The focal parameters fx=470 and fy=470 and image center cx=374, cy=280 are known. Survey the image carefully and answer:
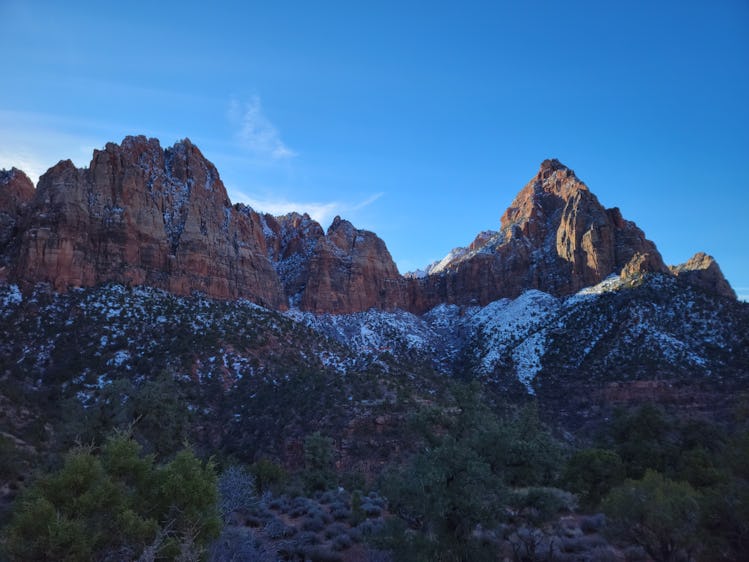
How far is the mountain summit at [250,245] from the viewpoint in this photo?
5897 centimetres

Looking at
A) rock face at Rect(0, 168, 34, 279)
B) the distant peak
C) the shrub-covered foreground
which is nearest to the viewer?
the shrub-covered foreground

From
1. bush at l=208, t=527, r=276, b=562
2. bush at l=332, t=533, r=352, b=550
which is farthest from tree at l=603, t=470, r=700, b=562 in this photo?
bush at l=208, t=527, r=276, b=562

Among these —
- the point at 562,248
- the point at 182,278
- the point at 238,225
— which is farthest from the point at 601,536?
the point at 562,248

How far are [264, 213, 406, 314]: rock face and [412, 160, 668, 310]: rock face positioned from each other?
10334 millimetres

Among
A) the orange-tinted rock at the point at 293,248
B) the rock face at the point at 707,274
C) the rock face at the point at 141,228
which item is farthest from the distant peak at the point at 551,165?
the rock face at the point at 141,228

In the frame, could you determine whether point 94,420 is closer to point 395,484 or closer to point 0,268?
point 395,484

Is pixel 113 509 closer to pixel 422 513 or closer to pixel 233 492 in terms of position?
pixel 233 492

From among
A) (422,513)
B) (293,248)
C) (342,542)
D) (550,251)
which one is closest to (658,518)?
(422,513)

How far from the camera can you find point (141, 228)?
64188mm

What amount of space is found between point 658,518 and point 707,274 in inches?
3635

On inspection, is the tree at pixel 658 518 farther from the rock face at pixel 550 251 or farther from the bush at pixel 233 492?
the rock face at pixel 550 251

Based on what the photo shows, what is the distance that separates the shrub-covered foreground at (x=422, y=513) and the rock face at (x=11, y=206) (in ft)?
173

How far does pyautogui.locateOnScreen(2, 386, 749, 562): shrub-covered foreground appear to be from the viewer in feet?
34.4

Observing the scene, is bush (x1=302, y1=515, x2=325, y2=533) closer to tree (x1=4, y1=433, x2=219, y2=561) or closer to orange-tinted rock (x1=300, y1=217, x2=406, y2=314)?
tree (x1=4, y1=433, x2=219, y2=561)
